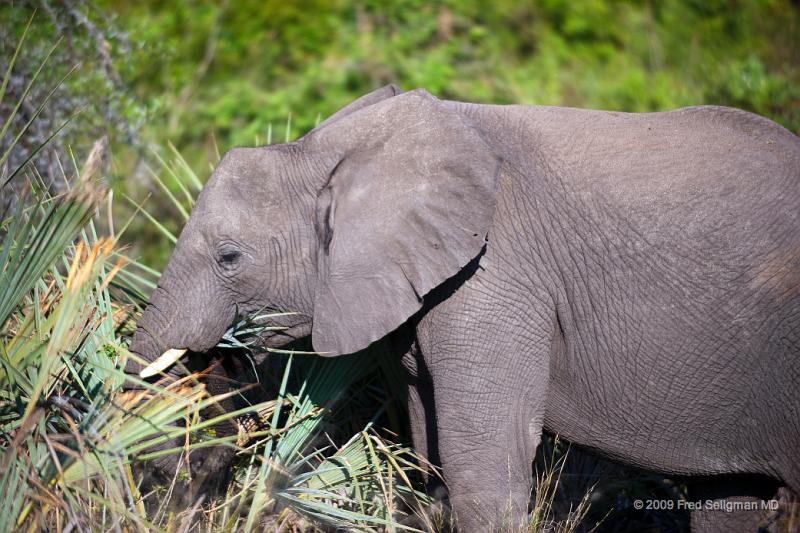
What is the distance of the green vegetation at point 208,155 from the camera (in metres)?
3.13

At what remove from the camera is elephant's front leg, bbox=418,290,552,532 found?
3.64 metres

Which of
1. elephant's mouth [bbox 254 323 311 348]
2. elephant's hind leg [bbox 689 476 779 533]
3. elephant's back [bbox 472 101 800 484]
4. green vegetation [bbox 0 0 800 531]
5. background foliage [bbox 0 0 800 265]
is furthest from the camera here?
background foliage [bbox 0 0 800 265]

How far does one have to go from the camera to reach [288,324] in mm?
3904

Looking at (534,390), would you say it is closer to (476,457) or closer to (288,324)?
(476,457)

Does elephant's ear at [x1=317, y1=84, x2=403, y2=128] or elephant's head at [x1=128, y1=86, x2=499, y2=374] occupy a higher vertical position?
elephant's ear at [x1=317, y1=84, x2=403, y2=128]

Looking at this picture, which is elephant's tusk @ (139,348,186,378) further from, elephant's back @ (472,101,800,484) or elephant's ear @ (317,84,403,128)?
elephant's back @ (472,101,800,484)

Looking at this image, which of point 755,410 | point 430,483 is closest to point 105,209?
point 430,483

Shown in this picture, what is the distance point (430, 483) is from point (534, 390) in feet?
2.72

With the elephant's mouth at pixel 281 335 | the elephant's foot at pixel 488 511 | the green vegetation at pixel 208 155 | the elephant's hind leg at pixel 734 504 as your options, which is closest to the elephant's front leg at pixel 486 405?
the elephant's foot at pixel 488 511

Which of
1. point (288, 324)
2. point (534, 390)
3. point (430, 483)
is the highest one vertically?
point (288, 324)

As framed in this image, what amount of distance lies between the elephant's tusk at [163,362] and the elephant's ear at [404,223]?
55 cm

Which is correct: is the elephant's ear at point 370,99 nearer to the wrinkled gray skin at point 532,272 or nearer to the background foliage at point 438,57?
the wrinkled gray skin at point 532,272

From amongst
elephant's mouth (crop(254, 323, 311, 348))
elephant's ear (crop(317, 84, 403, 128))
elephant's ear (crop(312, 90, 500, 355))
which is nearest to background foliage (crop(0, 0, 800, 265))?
elephant's ear (crop(317, 84, 403, 128))

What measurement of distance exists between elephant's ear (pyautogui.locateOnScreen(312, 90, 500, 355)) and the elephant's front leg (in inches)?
8.2
